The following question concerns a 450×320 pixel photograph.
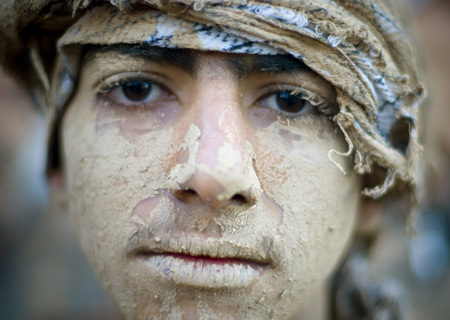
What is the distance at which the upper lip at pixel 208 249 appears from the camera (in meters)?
1.24

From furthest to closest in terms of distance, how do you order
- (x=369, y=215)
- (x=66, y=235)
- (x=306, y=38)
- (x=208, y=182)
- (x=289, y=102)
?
(x=66, y=235)
(x=369, y=215)
(x=289, y=102)
(x=306, y=38)
(x=208, y=182)

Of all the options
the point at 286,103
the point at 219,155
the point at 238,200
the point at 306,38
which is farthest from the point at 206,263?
the point at 306,38

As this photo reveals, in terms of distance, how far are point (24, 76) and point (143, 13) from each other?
0.71 m

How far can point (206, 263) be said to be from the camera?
49.6 inches

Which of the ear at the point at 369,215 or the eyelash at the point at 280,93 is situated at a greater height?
the eyelash at the point at 280,93

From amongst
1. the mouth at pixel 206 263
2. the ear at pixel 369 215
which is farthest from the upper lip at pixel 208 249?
the ear at pixel 369 215

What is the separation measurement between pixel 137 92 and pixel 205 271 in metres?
0.55

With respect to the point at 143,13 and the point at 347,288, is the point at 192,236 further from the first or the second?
the point at 347,288

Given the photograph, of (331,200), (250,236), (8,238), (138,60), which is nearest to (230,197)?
(250,236)

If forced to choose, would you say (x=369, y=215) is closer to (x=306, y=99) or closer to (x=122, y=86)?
(x=306, y=99)

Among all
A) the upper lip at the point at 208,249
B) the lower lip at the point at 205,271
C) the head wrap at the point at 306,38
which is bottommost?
the lower lip at the point at 205,271

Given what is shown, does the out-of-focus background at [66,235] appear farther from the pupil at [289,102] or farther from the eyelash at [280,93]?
the pupil at [289,102]

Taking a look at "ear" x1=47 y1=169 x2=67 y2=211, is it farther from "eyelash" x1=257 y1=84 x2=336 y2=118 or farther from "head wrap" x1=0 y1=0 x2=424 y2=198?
"eyelash" x1=257 y1=84 x2=336 y2=118

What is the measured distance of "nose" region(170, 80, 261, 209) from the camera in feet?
3.90
